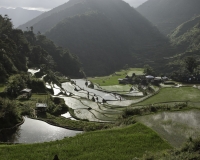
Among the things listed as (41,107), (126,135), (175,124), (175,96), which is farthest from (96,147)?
(175,96)

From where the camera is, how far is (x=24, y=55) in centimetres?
7331

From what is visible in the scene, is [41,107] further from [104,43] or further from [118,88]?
[104,43]

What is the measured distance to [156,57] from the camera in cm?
14562

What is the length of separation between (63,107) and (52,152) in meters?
20.2

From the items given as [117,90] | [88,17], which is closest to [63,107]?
[117,90]

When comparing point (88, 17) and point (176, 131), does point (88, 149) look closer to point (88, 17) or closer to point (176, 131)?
point (176, 131)

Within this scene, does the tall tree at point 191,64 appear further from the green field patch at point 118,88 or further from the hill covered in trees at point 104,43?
the hill covered in trees at point 104,43

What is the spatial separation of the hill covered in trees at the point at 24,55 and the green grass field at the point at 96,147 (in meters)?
31.5

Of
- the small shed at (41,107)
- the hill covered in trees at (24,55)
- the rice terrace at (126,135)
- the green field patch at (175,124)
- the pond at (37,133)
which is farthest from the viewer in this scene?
the hill covered in trees at (24,55)

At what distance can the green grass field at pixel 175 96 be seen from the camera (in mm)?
37875

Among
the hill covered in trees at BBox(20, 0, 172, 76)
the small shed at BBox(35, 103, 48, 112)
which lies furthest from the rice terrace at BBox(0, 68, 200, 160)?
the hill covered in trees at BBox(20, 0, 172, 76)

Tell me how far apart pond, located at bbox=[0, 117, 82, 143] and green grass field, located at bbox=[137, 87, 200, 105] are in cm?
1717

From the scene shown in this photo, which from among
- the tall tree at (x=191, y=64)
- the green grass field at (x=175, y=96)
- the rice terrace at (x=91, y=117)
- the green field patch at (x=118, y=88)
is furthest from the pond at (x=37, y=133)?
the tall tree at (x=191, y=64)

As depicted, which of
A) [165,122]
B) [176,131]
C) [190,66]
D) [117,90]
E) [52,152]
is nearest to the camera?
[52,152]
